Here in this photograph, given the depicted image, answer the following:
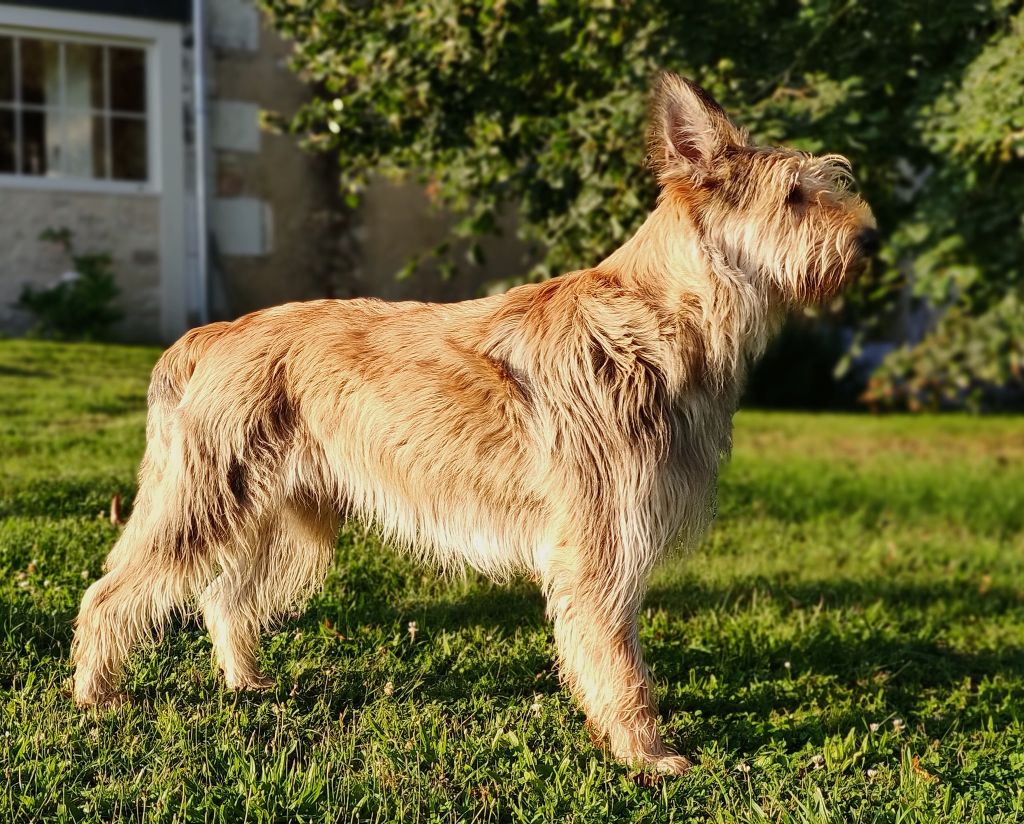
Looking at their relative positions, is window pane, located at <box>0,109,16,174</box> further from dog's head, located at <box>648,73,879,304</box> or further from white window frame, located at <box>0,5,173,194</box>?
dog's head, located at <box>648,73,879,304</box>

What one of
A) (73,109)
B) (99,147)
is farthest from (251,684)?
(73,109)

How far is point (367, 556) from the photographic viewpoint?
17.9 feet

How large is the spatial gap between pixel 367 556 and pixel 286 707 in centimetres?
149

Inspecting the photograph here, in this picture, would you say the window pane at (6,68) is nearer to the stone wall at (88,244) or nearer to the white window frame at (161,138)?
the white window frame at (161,138)

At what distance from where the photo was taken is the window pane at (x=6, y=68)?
11503mm

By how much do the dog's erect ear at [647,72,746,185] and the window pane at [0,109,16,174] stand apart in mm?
9998

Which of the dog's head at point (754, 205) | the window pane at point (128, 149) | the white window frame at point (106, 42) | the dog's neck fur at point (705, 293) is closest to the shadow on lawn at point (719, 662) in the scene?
the dog's neck fur at point (705, 293)

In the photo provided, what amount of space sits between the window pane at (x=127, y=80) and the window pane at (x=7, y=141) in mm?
1047

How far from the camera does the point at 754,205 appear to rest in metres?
3.67

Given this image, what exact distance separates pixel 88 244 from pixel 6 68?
193cm

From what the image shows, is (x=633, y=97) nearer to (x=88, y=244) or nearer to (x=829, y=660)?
(x=829, y=660)

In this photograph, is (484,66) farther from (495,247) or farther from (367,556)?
(495,247)

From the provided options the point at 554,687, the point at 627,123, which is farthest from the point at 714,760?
the point at 627,123

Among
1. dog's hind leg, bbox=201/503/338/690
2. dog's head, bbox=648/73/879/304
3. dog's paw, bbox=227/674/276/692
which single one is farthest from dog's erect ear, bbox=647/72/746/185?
dog's paw, bbox=227/674/276/692
